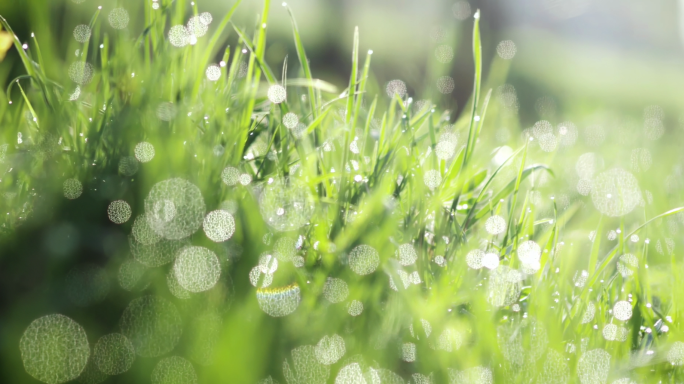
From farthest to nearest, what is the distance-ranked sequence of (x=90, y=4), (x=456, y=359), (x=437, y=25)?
(x=437, y=25), (x=90, y=4), (x=456, y=359)

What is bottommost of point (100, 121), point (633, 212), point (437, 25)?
point (437, 25)

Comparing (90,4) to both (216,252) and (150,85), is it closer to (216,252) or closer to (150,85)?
(150,85)

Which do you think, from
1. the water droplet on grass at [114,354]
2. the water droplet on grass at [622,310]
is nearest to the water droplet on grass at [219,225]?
the water droplet on grass at [114,354]

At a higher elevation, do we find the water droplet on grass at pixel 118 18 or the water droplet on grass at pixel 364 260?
the water droplet on grass at pixel 118 18

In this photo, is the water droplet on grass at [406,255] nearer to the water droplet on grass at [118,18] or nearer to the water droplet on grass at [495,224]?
the water droplet on grass at [495,224]

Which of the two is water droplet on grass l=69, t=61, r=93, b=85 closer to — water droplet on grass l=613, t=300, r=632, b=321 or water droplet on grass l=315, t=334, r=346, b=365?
water droplet on grass l=315, t=334, r=346, b=365

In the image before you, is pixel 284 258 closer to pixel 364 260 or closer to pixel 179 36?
pixel 364 260

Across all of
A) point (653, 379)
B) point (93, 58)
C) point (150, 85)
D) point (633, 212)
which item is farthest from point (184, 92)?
point (633, 212)

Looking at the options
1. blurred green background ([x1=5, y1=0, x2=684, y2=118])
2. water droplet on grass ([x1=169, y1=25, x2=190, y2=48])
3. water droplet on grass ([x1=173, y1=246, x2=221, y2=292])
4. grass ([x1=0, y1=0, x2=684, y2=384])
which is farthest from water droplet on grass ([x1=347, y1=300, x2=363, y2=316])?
blurred green background ([x1=5, y1=0, x2=684, y2=118])

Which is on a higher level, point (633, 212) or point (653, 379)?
point (653, 379)
